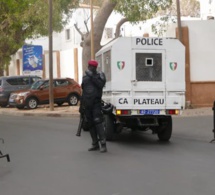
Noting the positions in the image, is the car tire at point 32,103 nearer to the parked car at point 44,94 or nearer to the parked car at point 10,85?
the parked car at point 44,94

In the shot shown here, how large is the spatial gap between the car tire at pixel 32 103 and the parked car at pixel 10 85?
9.33ft

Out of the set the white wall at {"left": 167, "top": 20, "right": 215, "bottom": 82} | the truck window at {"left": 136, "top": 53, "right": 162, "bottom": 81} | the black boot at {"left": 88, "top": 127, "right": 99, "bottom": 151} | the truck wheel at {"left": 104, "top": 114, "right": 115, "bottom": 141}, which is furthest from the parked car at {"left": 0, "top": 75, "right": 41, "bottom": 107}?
the black boot at {"left": 88, "top": 127, "right": 99, "bottom": 151}

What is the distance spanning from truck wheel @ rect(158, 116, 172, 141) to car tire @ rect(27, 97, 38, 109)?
41.5 ft

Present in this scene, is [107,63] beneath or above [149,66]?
above

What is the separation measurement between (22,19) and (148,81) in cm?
2039

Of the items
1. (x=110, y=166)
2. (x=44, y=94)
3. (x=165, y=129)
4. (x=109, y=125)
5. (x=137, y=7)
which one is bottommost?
(x=110, y=166)

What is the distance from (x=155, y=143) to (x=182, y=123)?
509 cm

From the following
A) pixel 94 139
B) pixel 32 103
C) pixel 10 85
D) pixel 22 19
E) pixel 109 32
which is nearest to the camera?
pixel 94 139

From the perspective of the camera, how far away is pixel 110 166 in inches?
326

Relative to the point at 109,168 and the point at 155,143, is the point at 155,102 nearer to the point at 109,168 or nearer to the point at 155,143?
the point at 155,143

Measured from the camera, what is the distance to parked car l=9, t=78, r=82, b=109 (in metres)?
23.3

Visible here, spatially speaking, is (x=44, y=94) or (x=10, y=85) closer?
(x=44, y=94)

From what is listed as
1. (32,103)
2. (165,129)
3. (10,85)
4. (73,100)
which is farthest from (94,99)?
(10,85)

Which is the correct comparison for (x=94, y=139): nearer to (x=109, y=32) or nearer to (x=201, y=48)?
(x=201, y=48)
